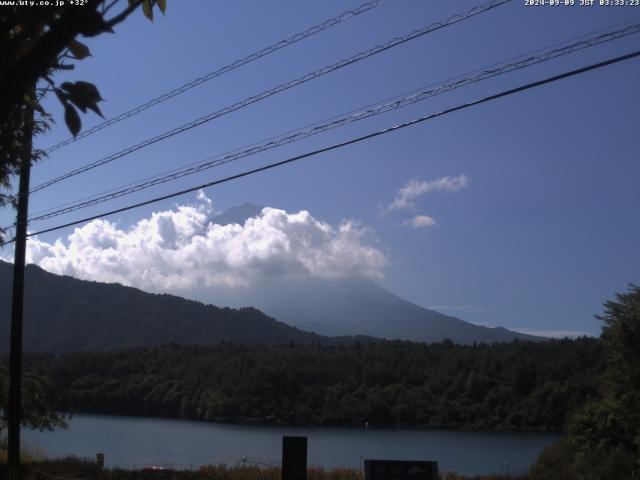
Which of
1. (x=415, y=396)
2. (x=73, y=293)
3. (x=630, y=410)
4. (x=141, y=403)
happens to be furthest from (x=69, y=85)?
(x=73, y=293)

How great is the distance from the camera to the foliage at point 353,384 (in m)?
67.2

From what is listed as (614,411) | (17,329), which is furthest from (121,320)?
(17,329)

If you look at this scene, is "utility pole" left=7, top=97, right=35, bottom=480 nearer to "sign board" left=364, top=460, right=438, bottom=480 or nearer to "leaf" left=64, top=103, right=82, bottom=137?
"sign board" left=364, top=460, right=438, bottom=480

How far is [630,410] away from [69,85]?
1029 inches

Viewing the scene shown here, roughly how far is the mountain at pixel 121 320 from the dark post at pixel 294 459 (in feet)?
417

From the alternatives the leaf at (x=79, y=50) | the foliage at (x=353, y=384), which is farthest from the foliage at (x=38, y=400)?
the foliage at (x=353, y=384)

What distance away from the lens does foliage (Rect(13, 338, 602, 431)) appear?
6719 centimetres

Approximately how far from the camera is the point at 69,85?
3.07 meters

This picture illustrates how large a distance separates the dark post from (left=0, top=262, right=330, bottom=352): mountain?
12723 centimetres

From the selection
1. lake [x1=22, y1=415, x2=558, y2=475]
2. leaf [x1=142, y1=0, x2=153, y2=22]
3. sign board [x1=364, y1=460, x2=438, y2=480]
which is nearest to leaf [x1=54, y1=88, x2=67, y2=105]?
leaf [x1=142, y1=0, x2=153, y2=22]

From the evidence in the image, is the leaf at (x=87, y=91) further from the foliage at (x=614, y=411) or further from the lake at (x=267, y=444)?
the lake at (x=267, y=444)

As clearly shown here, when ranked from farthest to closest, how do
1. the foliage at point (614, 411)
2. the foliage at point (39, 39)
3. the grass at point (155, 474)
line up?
the foliage at point (614, 411), the grass at point (155, 474), the foliage at point (39, 39)

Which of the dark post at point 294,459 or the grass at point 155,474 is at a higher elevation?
the dark post at point 294,459

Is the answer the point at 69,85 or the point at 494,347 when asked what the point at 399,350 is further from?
the point at 69,85
